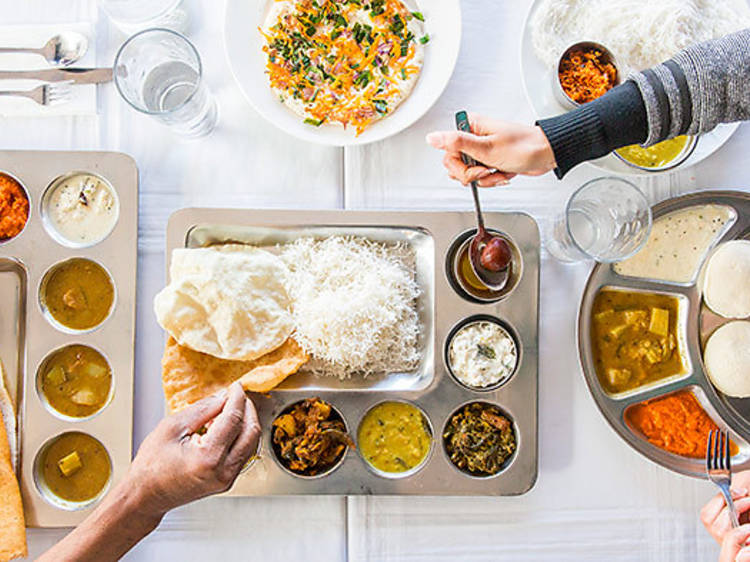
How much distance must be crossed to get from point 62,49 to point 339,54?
34.3 inches

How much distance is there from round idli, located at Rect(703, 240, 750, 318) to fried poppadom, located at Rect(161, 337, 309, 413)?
1.23 metres

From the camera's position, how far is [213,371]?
1985 mm

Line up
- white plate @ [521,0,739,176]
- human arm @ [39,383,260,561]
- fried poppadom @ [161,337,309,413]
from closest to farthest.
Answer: human arm @ [39,383,260,561] < fried poppadom @ [161,337,309,413] < white plate @ [521,0,739,176]

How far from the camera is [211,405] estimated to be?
1748mm

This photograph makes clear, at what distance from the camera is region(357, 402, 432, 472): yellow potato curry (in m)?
2.00

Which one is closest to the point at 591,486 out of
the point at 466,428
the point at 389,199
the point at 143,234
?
the point at 466,428

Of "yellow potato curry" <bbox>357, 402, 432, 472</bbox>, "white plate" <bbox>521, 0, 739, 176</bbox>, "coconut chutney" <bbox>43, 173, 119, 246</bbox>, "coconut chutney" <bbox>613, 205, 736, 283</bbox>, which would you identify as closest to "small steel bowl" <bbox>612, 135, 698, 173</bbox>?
"white plate" <bbox>521, 0, 739, 176</bbox>

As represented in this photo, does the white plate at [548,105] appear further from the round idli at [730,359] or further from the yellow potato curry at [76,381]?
the yellow potato curry at [76,381]

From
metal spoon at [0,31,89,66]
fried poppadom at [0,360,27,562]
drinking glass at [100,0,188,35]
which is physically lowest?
fried poppadom at [0,360,27,562]

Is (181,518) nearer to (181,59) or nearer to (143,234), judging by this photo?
(143,234)

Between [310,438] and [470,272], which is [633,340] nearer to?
[470,272]

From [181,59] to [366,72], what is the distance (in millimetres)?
558

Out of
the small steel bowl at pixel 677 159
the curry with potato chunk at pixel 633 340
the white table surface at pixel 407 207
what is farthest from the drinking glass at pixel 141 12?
the curry with potato chunk at pixel 633 340

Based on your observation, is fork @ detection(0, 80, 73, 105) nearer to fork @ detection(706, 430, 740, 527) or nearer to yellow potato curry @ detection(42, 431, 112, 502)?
yellow potato curry @ detection(42, 431, 112, 502)
